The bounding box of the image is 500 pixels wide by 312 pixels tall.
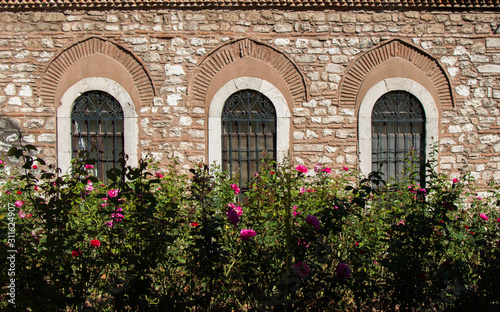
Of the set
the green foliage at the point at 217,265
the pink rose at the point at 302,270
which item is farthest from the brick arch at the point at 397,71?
the pink rose at the point at 302,270

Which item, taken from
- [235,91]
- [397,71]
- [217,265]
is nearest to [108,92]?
[235,91]

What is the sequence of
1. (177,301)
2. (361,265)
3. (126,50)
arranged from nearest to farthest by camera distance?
1. (177,301)
2. (361,265)
3. (126,50)

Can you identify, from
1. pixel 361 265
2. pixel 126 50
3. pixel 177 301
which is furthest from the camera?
pixel 126 50

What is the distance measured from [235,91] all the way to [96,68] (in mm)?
2223

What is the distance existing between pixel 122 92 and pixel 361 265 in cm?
457

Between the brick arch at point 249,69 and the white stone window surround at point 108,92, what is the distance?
105 cm

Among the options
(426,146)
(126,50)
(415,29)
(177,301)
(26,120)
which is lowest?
(177,301)

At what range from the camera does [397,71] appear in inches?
239

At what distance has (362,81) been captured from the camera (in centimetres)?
604

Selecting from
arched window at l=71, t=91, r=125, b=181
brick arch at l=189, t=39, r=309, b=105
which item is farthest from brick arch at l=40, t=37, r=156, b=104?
brick arch at l=189, t=39, r=309, b=105

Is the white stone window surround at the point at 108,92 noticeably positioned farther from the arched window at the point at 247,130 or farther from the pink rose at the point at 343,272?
the pink rose at the point at 343,272

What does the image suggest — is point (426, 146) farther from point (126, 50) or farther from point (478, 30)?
point (126, 50)

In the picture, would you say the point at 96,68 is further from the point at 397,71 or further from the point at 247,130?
the point at 397,71

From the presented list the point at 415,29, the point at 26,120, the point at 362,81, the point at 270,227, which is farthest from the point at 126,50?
the point at 415,29
